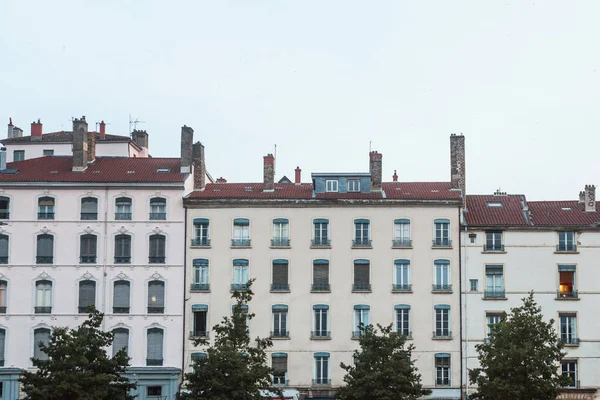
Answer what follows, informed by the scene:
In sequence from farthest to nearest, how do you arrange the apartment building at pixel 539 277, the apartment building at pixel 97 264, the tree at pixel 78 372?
the apartment building at pixel 97 264
the apartment building at pixel 539 277
the tree at pixel 78 372

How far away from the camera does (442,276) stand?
66.0 meters

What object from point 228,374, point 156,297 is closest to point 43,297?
point 156,297

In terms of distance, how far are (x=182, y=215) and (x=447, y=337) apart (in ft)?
56.9

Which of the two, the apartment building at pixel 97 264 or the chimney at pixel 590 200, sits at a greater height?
the chimney at pixel 590 200

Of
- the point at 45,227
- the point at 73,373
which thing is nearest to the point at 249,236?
the point at 45,227

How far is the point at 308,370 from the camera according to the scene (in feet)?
214

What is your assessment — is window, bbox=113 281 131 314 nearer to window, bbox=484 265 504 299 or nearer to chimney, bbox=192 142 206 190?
chimney, bbox=192 142 206 190

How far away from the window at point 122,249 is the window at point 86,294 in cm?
208

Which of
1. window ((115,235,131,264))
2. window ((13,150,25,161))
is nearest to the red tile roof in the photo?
window ((115,235,131,264))

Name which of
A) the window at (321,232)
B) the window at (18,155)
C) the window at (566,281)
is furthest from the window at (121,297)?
the window at (566,281)

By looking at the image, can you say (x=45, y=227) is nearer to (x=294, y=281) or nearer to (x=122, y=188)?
(x=122, y=188)

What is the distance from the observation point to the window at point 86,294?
66.1 metres

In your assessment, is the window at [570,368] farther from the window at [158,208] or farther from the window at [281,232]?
the window at [158,208]

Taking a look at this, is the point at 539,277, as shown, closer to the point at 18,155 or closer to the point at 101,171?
the point at 101,171
